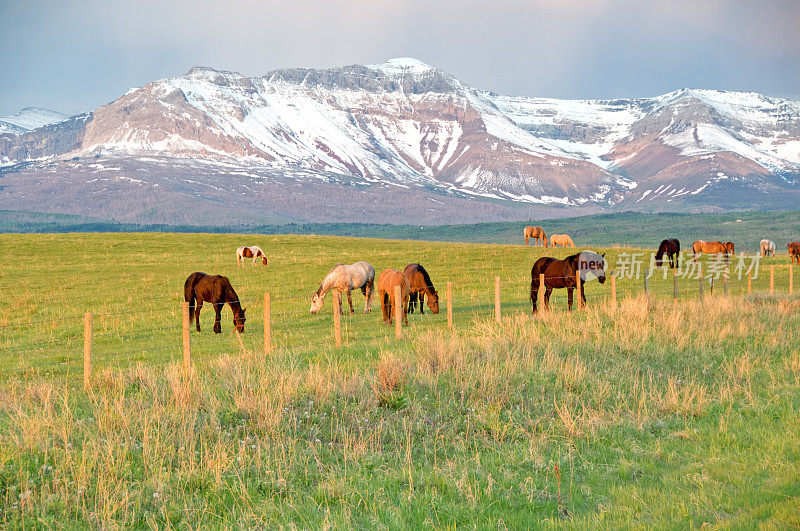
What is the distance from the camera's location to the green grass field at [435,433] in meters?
7.55

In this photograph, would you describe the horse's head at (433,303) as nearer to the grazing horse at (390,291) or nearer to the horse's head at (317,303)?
the grazing horse at (390,291)

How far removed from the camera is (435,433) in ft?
32.7

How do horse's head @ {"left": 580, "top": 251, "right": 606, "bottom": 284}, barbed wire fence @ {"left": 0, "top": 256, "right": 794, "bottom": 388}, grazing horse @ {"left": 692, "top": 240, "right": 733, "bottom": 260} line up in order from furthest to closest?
grazing horse @ {"left": 692, "top": 240, "right": 733, "bottom": 260} < horse's head @ {"left": 580, "top": 251, "right": 606, "bottom": 284} < barbed wire fence @ {"left": 0, "top": 256, "right": 794, "bottom": 388}

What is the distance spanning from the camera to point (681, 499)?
7.40m

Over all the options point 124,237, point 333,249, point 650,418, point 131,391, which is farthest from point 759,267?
point 124,237

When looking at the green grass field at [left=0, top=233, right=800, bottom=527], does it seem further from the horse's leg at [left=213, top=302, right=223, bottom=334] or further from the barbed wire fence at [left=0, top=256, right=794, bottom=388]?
the horse's leg at [left=213, top=302, right=223, bottom=334]

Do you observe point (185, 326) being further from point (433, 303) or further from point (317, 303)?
point (433, 303)

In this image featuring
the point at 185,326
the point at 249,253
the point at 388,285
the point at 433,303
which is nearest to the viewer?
the point at 185,326

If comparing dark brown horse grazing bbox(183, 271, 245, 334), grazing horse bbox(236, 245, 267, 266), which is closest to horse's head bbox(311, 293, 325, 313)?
dark brown horse grazing bbox(183, 271, 245, 334)

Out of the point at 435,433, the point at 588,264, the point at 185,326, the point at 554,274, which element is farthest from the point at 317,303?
the point at 435,433

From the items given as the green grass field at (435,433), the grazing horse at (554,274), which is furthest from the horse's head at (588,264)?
the green grass field at (435,433)

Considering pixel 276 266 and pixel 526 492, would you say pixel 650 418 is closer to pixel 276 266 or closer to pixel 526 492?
pixel 526 492

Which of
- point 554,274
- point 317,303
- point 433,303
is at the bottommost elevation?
point 317,303

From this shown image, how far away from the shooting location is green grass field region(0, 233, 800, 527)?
7547mm
